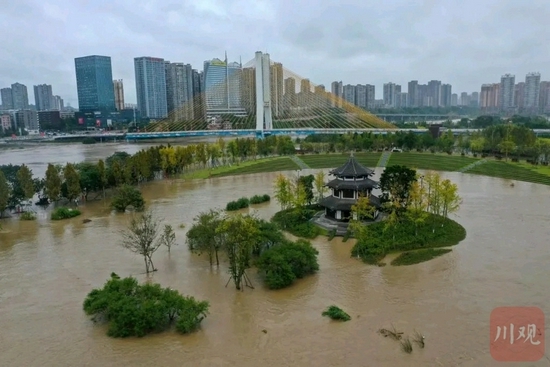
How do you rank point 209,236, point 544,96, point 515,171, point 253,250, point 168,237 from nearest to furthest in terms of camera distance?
point 209,236 → point 253,250 → point 168,237 → point 515,171 → point 544,96

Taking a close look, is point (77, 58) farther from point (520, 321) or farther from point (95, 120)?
A: point (520, 321)

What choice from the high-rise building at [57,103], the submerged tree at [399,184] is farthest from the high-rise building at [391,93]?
the submerged tree at [399,184]

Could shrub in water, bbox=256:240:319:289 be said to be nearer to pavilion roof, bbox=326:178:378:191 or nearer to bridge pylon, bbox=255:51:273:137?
pavilion roof, bbox=326:178:378:191

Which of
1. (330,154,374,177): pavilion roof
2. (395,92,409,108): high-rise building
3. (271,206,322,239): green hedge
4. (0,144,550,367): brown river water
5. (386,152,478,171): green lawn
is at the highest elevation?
(395,92,409,108): high-rise building

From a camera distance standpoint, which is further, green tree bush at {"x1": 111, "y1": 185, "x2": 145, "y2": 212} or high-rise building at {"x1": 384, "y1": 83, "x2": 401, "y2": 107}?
high-rise building at {"x1": 384, "y1": 83, "x2": 401, "y2": 107}

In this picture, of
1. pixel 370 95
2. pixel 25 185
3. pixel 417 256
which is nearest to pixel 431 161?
pixel 417 256

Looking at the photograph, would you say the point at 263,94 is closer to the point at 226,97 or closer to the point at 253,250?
the point at 226,97

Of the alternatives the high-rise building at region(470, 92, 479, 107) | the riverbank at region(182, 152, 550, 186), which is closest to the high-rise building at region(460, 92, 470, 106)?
the high-rise building at region(470, 92, 479, 107)
